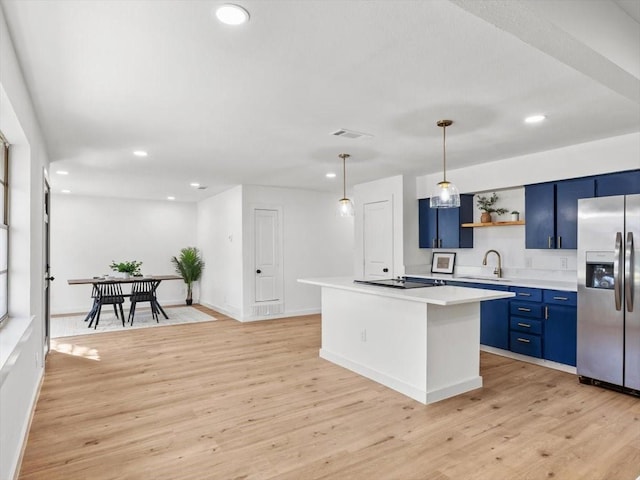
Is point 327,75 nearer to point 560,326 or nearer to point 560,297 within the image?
point 560,297

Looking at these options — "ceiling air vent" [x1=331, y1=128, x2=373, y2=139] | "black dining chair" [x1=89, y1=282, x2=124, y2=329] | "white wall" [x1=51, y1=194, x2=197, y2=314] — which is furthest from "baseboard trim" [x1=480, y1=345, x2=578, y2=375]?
"white wall" [x1=51, y1=194, x2=197, y2=314]

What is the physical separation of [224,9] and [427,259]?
201 inches

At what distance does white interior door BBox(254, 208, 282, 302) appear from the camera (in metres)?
7.19

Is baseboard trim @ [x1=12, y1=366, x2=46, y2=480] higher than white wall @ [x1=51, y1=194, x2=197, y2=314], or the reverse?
white wall @ [x1=51, y1=194, x2=197, y2=314]

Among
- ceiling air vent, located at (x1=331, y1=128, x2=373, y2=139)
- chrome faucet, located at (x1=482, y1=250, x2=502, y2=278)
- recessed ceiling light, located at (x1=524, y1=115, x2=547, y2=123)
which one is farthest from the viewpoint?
chrome faucet, located at (x1=482, y1=250, x2=502, y2=278)

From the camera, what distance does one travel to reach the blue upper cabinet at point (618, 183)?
385 centimetres

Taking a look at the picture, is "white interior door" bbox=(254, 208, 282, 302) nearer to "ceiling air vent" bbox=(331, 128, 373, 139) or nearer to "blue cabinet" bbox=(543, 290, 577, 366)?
"ceiling air vent" bbox=(331, 128, 373, 139)

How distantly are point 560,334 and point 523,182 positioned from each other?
180 cm

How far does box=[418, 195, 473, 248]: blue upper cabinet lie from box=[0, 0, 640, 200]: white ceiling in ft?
3.48

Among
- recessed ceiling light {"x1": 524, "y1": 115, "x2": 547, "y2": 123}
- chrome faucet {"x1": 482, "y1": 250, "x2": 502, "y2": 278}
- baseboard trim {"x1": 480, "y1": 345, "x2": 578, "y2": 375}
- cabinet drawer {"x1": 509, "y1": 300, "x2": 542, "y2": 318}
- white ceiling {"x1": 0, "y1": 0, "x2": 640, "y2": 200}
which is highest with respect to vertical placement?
white ceiling {"x1": 0, "y1": 0, "x2": 640, "y2": 200}

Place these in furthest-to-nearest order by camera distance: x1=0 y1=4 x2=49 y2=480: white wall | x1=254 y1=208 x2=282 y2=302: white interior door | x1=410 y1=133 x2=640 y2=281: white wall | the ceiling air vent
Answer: x1=254 y1=208 x2=282 y2=302: white interior door
x1=410 y1=133 x2=640 y2=281: white wall
the ceiling air vent
x1=0 y1=4 x2=49 y2=480: white wall

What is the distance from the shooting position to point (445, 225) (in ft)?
19.1

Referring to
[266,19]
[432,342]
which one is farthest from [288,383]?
[266,19]

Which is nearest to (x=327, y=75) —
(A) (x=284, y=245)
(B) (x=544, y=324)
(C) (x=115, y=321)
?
(B) (x=544, y=324)
